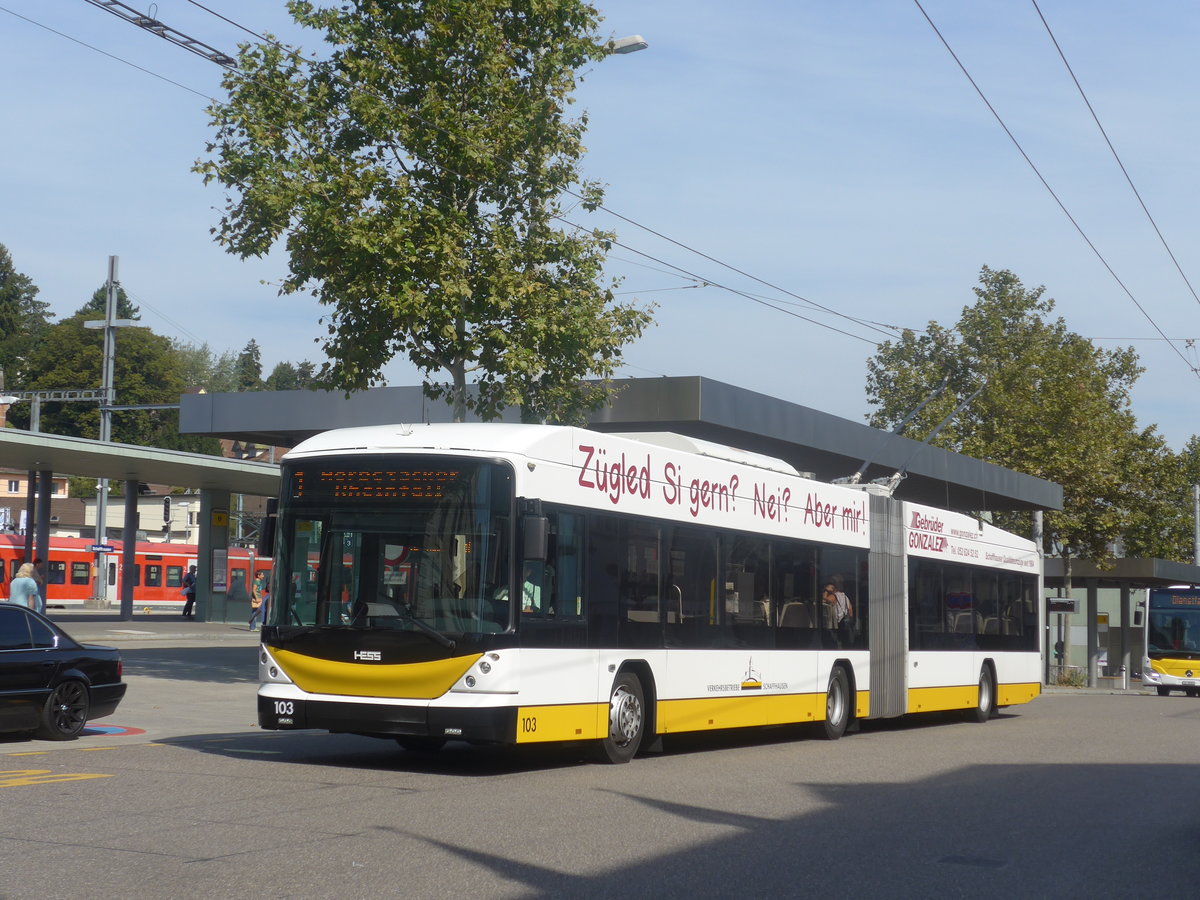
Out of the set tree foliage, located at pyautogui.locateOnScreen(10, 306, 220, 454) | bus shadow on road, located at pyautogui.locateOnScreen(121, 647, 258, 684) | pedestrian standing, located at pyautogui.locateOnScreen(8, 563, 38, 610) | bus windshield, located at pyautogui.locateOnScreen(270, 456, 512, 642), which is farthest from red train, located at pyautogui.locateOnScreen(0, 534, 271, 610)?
bus windshield, located at pyautogui.locateOnScreen(270, 456, 512, 642)

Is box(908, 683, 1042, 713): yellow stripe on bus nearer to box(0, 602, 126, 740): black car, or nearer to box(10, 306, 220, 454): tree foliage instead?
box(0, 602, 126, 740): black car

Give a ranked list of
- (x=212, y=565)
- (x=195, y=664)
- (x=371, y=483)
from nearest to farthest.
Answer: (x=371, y=483), (x=195, y=664), (x=212, y=565)

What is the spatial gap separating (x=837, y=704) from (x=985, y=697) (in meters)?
6.07

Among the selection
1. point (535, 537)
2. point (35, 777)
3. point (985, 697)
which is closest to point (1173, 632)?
point (985, 697)

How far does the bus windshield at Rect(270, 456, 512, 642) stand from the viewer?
41.0ft

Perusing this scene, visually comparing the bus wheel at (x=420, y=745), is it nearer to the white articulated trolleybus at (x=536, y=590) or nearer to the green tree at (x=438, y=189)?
the white articulated trolleybus at (x=536, y=590)

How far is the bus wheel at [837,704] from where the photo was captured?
746 inches

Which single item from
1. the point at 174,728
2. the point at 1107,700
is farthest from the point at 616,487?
the point at 1107,700

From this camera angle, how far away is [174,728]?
56.7 feet

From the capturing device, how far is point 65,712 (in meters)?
15.2

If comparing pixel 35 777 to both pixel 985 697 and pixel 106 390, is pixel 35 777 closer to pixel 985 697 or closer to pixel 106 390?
pixel 985 697

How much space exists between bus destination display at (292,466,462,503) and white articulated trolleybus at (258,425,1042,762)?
0.02 metres

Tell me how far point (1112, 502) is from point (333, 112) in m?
35.2

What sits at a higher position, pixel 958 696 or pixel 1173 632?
pixel 1173 632
